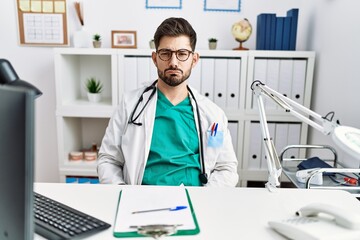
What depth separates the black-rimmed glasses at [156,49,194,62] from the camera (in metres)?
1.56

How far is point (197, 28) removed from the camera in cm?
256

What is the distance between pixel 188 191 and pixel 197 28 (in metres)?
1.67

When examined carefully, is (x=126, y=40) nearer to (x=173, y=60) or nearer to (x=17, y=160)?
(x=173, y=60)

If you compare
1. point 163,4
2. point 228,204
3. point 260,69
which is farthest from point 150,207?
point 163,4

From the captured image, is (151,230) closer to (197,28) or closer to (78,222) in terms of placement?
(78,222)

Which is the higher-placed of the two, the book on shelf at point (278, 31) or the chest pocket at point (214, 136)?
the book on shelf at point (278, 31)

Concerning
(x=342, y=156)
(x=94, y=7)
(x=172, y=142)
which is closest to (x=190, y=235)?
(x=172, y=142)

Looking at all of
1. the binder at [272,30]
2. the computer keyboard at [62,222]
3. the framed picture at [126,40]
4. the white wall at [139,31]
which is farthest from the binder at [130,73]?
the computer keyboard at [62,222]

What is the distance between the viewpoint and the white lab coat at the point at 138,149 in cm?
153

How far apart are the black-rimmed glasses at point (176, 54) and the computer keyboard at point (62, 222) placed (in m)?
0.83

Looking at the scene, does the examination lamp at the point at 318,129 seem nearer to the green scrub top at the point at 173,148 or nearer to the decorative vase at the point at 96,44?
the green scrub top at the point at 173,148

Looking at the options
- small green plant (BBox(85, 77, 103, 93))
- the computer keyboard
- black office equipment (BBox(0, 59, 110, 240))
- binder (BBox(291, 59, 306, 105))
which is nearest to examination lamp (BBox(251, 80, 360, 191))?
the computer keyboard

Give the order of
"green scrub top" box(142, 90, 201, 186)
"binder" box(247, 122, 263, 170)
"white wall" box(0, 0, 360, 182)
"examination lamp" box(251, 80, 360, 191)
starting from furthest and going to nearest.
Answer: "binder" box(247, 122, 263, 170) → "white wall" box(0, 0, 360, 182) → "green scrub top" box(142, 90, 201, 186) → "examination lamp" box(251, 80, 360, 191)

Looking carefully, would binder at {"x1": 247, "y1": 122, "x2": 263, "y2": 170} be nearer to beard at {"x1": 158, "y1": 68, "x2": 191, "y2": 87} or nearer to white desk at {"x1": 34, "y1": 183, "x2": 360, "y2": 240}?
beard at {"x1": 158, "y1": 68, "x2": 191, "y2": 87}
